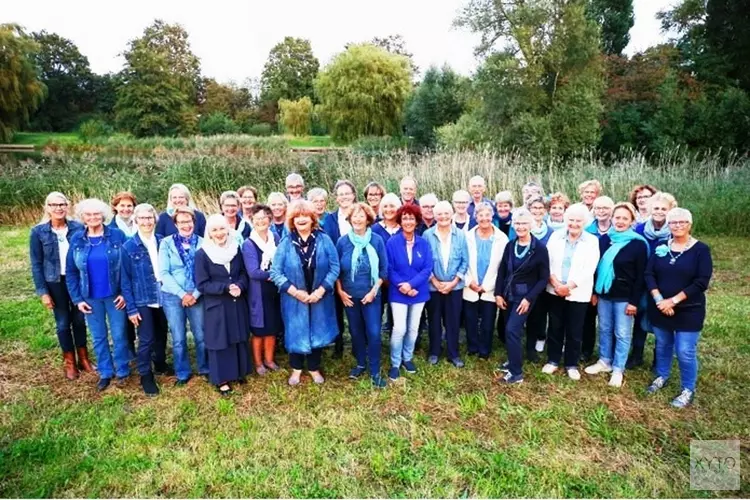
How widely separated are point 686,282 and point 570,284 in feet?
2.54

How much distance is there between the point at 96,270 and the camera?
12.2 ft

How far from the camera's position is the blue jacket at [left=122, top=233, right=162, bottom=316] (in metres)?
3.75

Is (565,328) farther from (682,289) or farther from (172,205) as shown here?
(172,205)

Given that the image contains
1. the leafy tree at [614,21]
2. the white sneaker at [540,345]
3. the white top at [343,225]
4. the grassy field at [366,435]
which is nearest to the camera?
the grassy field at [366,435]

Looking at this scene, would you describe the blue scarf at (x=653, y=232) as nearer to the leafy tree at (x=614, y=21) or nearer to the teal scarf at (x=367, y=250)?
the teal scarf at (x=367, y=250)

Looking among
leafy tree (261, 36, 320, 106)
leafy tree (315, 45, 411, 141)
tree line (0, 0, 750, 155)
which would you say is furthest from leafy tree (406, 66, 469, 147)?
leafy tree (261, 36, 320, 106)

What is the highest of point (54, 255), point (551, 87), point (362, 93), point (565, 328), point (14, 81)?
point (14, 81)

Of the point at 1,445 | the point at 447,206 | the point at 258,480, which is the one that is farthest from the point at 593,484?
the point at 1,445

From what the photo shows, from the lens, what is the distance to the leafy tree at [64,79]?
45.9 meters

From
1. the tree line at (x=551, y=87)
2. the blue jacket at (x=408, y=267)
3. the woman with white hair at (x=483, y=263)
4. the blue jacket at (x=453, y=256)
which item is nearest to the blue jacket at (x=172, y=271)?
the blue jacket at (x=408, y=267)

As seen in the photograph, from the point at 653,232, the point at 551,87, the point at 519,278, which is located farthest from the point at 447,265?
the point at 551,87

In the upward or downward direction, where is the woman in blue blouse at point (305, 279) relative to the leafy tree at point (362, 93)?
downward

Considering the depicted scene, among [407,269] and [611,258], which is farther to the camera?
[407,269]

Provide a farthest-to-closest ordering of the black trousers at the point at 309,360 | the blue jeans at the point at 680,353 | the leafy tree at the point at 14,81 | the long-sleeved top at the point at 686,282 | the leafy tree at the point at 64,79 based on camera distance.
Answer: the leafy tree at the point at 64,79, the leafy tree at the point at 14,81, the black trousers at the point at 309,360, the blue jeans at the point at 680,353, the long-sleeved top at the point at 686,282
